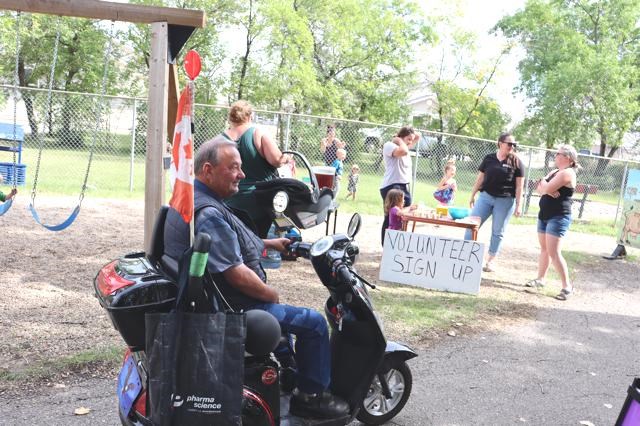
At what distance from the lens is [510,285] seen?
7238 millimetres

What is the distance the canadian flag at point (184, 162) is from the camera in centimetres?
247

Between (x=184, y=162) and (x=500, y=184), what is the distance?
5574mm

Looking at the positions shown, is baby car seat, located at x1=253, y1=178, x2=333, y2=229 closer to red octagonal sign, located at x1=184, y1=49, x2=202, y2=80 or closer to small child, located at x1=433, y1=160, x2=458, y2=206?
red octagonal sign, located at x1=184, y1=49, x2=202, y2=80

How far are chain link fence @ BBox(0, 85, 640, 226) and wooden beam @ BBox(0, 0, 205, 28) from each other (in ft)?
28.0

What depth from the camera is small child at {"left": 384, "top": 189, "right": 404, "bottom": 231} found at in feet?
24.0

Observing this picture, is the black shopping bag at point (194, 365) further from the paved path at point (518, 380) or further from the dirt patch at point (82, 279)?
the dirt patch at point (82, 279)

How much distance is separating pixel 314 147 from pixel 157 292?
13.0 metres

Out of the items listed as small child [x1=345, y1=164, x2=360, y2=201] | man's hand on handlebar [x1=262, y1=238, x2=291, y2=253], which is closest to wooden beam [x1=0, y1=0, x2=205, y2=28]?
man's hand on handlebar [x1=262, y1=238, x2=291, y2=253]

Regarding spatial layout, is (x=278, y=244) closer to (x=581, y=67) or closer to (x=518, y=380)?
(x=518, y=380)

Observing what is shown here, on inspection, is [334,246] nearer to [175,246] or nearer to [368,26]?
[175,246]

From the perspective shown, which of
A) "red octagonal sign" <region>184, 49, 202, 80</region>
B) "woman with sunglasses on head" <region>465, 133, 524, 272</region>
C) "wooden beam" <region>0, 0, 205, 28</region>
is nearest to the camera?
"red octagonal sign" <region>184, 49, 202, 80</region>

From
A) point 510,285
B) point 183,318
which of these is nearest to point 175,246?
point 183,318

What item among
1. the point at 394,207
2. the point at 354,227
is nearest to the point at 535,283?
the point at 394,207

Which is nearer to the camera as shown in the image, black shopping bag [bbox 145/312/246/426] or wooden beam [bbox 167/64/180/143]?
black shopping bag [bbox 145/312/246/426]
